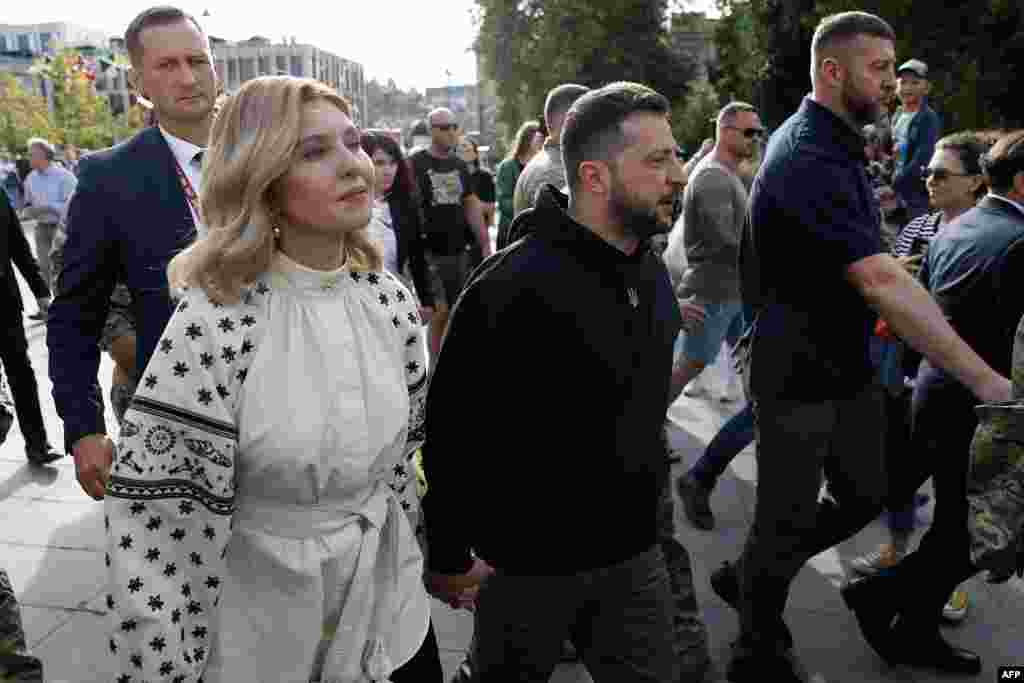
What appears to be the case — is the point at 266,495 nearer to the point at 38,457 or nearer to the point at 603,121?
the point at 603,121

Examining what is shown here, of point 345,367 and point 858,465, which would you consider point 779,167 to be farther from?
point 345,367

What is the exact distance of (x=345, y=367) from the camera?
1.96m

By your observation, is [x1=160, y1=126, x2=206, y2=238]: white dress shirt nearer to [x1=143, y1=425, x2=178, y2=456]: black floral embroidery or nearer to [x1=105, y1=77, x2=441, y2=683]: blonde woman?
[x1=105, y1=77, x2=441, y2=683]: blonde woman

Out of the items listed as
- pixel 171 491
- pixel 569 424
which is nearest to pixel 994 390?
pixel 569 424

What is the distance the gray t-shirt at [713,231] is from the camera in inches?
221

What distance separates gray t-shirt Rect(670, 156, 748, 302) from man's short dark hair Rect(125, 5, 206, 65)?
3.26m

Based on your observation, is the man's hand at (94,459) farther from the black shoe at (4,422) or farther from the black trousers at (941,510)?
the black trousers at (941,510)

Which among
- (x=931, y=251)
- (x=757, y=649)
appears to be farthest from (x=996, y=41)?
(x=757, y=649)

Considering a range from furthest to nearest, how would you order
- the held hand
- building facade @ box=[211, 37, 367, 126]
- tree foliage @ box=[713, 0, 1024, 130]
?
building facade @ box=[211, 37, 367, 126], tree foliage @ box=[713, 0, 1024, 130], the held hand

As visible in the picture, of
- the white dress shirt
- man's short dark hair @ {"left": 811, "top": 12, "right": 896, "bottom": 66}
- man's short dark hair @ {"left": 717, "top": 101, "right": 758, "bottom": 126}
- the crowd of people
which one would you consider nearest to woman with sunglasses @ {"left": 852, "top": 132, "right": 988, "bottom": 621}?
the crowd of people

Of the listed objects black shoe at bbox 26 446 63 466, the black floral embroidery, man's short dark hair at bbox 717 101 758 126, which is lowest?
black shoe at bbox 26 446 63 466

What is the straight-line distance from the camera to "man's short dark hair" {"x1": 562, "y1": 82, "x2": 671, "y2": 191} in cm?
232

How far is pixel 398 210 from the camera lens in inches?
225

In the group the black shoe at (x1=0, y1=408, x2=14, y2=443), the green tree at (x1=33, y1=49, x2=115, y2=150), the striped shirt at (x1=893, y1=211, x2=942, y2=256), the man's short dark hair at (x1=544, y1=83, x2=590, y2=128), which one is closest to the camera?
the black shoe at (x1=0, y1=408, x2=14, y2=443)
